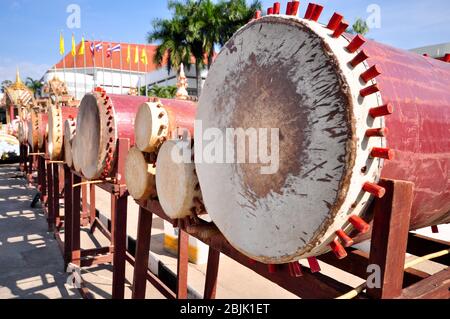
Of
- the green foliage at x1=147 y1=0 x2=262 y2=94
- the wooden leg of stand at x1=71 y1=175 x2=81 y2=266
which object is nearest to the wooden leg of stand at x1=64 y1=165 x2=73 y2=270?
the wooden leg of stand at x1=71 y1=175 x2=81 y2=266

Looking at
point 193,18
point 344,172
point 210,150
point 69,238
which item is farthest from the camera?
point 193,18

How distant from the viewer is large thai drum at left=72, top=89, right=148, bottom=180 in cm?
303

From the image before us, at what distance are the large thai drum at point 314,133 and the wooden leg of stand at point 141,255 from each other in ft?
3.95

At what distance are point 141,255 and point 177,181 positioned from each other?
106 centimetres

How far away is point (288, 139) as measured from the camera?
3.81 feet

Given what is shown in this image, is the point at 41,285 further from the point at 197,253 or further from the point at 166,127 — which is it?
the point at 166,127

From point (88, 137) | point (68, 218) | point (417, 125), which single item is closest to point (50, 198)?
point (68, 218)

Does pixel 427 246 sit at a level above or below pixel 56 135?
below

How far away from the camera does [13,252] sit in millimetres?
5281

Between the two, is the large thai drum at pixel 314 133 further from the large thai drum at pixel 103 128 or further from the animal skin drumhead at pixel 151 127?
the large thai drum at pixel 103 128

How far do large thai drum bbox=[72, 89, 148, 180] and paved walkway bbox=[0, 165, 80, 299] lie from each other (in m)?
1.84

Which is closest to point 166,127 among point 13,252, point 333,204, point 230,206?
point 230,206

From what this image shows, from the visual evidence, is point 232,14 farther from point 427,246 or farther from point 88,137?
point 427,246

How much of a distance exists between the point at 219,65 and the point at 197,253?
355cm
